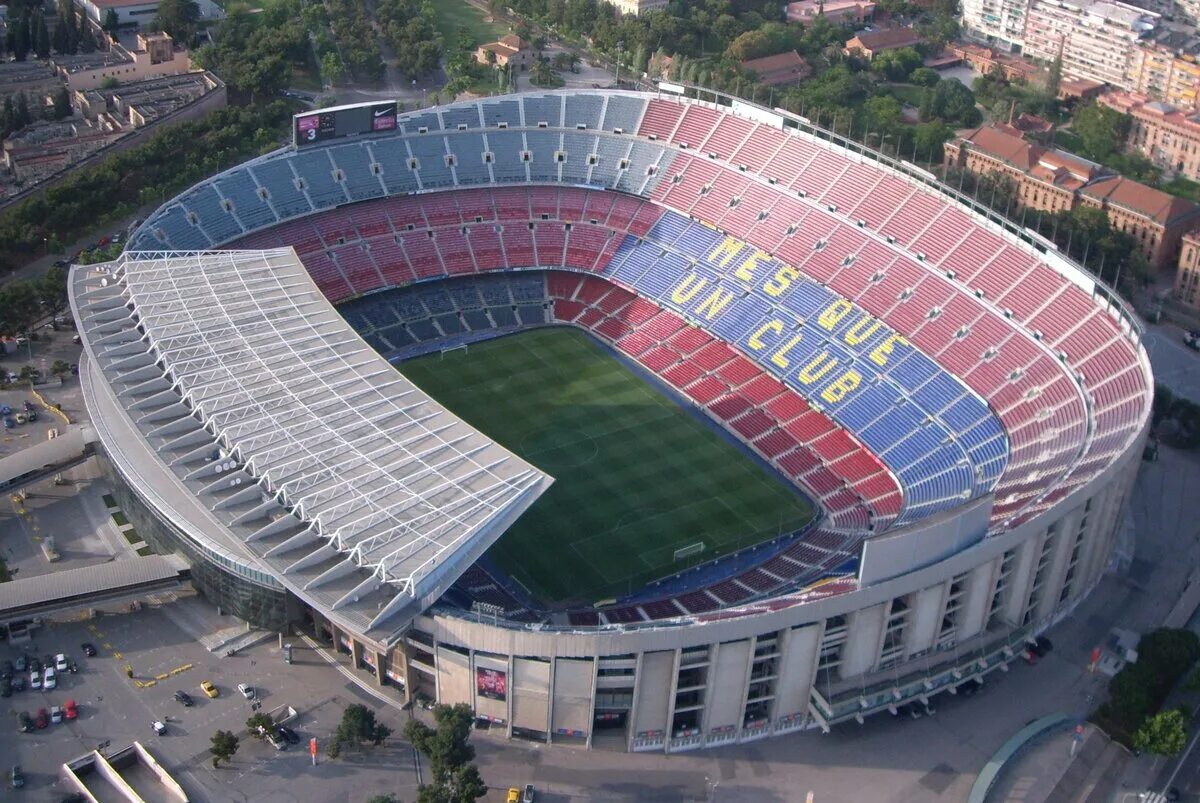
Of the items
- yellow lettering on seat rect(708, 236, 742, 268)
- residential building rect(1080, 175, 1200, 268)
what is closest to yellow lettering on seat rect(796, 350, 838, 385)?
yellow lettering on seat rect(708, 236, 742, 268)

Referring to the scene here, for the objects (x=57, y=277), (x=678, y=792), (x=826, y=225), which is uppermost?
(x=826, y=225)

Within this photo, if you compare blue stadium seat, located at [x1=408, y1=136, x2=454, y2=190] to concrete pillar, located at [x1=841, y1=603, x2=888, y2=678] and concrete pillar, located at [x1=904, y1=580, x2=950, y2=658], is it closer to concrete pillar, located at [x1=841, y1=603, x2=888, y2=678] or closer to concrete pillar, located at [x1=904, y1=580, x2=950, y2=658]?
concrete pillar, located at [x1=841, y1=603, x2=888, y2=678]

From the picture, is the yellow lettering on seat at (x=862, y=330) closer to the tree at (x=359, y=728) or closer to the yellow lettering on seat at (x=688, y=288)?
the yellow lettering on seat at (x=688, y=288)

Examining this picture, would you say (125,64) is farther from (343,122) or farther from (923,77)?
(923,77)

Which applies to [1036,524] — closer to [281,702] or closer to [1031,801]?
[1031,801]

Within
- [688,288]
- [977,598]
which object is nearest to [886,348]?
[688,288]

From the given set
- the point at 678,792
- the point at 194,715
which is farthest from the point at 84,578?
the point at 678,792
